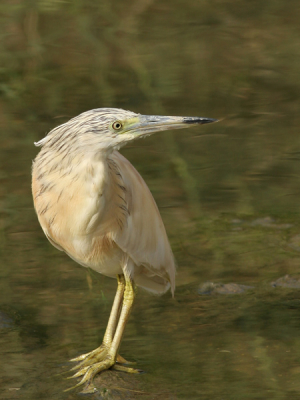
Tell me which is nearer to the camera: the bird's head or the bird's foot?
the bird's head

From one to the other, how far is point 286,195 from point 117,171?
3.42 meters

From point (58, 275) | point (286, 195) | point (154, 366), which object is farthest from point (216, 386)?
point (286, 195)

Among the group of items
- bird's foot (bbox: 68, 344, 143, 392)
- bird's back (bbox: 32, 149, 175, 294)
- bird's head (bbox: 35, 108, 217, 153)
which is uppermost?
bird's head (bbox: 35, 108, 217, 153)

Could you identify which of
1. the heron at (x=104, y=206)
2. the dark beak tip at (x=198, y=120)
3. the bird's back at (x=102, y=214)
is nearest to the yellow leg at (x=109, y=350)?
the heron at (x=104, y=206)

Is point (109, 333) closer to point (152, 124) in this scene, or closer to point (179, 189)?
point (152, 124)

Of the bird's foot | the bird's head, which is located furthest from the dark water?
the bird's head

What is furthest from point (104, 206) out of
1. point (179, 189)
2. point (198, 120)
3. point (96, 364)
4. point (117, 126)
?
point (179, 189)

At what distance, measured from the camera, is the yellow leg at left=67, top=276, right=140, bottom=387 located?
161 inches

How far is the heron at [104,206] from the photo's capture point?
11.3 ft

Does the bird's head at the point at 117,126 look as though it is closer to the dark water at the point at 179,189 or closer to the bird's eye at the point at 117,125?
the bird's eye at the point at 117,125

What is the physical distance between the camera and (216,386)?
4.05m

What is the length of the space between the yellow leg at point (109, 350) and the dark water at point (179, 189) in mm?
62

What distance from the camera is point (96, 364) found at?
411 cm

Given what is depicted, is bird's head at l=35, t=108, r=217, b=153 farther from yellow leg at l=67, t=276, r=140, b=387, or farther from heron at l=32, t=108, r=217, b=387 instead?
yellow leg at l=67, t=276, r=140, b=387
